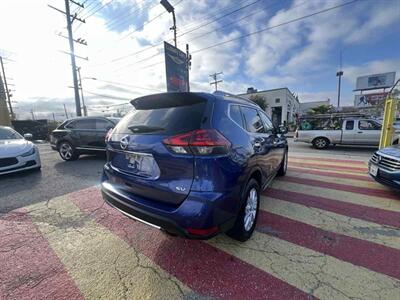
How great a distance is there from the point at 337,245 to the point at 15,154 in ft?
22.5

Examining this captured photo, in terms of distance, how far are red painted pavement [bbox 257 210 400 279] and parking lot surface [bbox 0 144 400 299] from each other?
0.01 meters

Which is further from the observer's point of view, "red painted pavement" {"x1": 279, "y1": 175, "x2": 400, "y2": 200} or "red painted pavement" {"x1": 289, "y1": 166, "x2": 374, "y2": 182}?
"red painted pavement" {"x1": 289, "y1": 166, "x2": 374, "y2": 182}

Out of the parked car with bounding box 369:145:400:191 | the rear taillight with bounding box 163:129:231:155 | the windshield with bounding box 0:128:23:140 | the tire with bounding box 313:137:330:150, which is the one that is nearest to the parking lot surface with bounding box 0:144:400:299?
the parked car with bounding box 369:145:400:191

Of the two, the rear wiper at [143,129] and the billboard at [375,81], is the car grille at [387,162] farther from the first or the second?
the billboard at [375,81]

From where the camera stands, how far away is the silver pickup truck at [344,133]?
9.96m

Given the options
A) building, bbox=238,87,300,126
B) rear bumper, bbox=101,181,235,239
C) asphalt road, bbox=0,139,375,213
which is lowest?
asphalt road, bbox=0,139,375,213

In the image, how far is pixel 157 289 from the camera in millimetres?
1881

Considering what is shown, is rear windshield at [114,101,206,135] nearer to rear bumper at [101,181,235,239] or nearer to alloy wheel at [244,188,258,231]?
rear bumper at [101,181,235,239]

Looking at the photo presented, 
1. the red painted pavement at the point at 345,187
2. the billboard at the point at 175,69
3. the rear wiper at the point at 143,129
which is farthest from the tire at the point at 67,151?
the red painted pavement at the point at 345,187

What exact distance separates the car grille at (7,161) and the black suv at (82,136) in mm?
2413

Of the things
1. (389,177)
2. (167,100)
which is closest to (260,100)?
(389,177)

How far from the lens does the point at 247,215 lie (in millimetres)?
2578

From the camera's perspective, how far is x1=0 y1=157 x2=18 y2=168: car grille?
4985mm

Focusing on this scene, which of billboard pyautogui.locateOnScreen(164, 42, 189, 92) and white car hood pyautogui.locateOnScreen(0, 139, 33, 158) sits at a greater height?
billboard pyautogui.locateOnScreen(164, 42, 189, 92)
